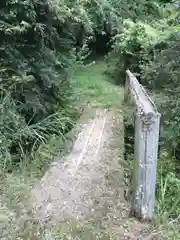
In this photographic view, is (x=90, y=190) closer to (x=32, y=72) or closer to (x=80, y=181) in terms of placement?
(x=80, y=181)

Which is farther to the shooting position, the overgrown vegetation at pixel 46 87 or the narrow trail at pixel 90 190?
the overgrown vegetation at pixel 46 87

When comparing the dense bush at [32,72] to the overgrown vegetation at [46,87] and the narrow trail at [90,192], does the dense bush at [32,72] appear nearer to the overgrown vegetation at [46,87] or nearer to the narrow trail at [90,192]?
the overgrown vegetation at [46,87]

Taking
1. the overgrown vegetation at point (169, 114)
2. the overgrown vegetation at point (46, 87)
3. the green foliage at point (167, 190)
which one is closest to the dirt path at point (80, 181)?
the overgrown vegetation at point (46, 87)

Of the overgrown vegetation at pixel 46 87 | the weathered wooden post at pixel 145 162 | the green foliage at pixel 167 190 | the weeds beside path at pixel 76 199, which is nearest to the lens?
the weeds beside path at pixel 76 199

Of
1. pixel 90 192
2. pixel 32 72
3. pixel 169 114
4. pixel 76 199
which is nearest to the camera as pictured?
pixel 76 199

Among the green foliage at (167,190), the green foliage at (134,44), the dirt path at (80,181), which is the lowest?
the green foliage at (167,190)

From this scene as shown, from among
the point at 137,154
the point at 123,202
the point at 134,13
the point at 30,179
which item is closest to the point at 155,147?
the point at 137,154

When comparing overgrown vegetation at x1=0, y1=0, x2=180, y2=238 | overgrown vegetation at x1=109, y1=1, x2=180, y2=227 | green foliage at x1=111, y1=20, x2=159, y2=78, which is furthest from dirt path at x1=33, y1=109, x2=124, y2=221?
green foliage at x1=111, y1=20, x2=159, y2=78

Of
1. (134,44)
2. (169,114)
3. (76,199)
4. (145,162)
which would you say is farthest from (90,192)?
(134,44)

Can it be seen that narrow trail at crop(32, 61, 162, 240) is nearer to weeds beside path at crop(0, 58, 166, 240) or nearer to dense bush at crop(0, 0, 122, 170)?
weeds beside path at crop(0, 58, 166, 240)

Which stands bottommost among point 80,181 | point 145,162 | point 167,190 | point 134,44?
point 167,190

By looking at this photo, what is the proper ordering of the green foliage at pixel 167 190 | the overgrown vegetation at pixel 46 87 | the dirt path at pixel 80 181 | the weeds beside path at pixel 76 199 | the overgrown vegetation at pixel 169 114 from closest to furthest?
the weeds beside path at pixel 76 199, the dirt path at pixel 80 181, the green foliage at pixel 167 190, the overgrown vegetation at pixel 169 114, the overgrown vegetation at pixel 46 87

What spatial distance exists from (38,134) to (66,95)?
1574 millimetres

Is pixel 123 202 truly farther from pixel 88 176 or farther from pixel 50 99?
pixel 50 99
